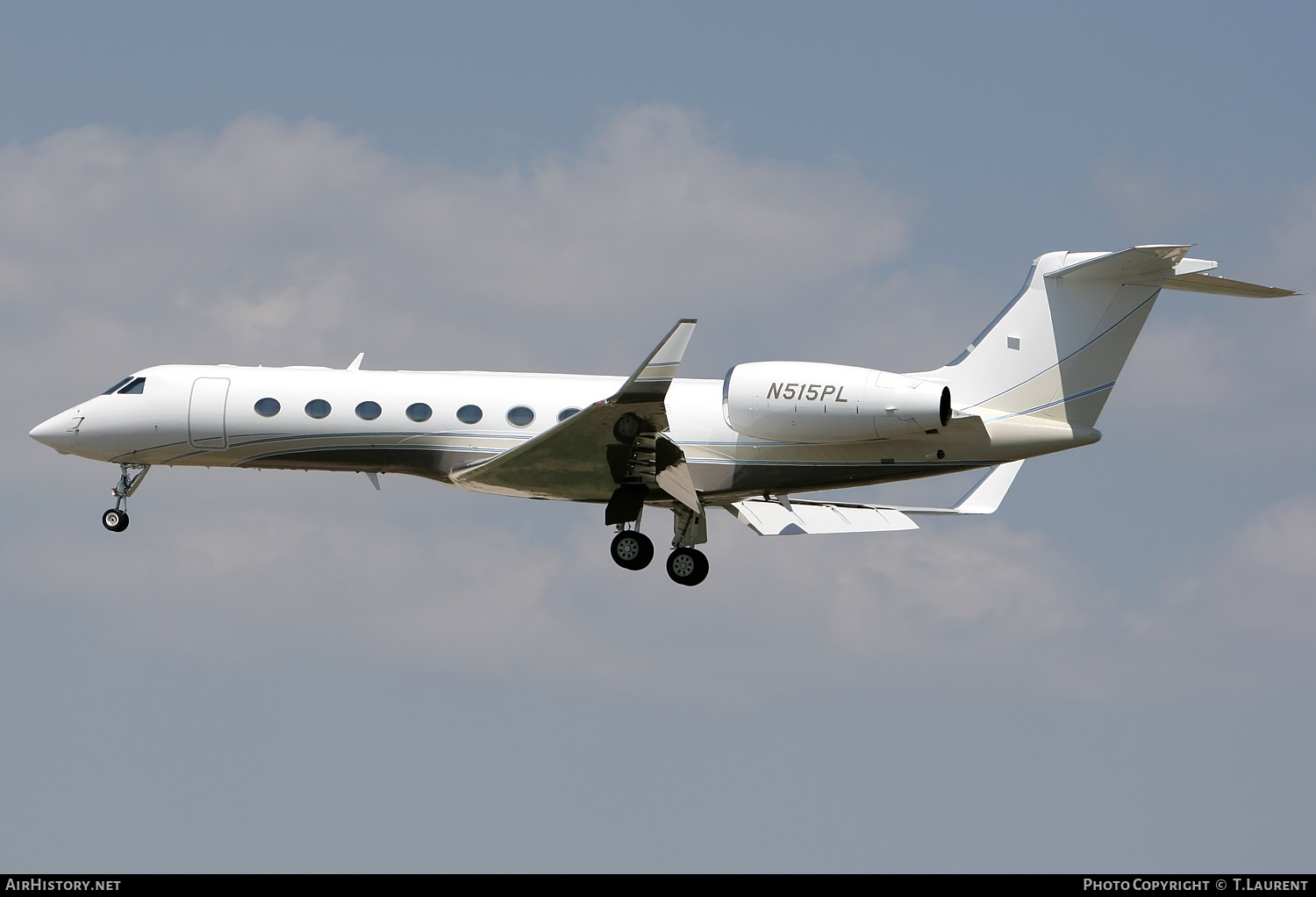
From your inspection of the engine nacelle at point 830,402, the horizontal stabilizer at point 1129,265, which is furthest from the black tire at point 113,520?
the horizontal stabilizer at point 1129,265

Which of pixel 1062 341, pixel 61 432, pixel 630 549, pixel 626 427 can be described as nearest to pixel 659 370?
pixel 626 427

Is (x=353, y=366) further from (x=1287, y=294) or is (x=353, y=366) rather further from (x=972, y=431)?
(x=1287, y=294)

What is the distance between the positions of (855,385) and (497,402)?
5.85 m

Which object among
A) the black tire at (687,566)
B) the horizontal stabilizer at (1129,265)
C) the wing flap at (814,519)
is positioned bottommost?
the black tire at (687,566)

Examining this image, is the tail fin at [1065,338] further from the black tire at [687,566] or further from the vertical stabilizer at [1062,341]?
the black tire at [687,566]

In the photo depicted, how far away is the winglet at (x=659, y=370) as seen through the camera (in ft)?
67.0

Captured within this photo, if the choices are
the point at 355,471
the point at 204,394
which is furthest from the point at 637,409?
the point at 204,394

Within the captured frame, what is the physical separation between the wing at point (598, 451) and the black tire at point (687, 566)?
Answer: 1.46 m

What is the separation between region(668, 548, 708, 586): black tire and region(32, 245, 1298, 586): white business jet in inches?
1.2

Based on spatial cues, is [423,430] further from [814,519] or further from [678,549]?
[814,519]

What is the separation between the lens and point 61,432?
2720 cm

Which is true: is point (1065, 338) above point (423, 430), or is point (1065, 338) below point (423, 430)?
above

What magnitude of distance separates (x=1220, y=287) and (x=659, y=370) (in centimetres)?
878

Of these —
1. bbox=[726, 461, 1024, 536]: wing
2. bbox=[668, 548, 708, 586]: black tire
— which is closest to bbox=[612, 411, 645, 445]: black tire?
bbox=[668, 548, 708, 586]: black tire
